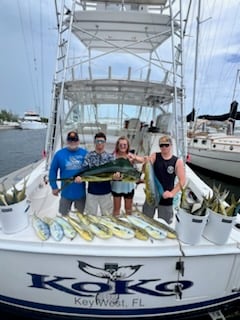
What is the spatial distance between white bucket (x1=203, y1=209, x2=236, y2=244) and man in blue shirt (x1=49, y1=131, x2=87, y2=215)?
154 cm

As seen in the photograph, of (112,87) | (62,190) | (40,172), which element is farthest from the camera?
(112,87)

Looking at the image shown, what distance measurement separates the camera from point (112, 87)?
574 centimetres

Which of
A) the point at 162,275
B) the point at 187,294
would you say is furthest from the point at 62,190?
the point at 187,294

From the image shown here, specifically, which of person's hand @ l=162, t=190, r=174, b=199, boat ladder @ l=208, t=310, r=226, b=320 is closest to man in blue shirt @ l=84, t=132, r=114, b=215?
person's hand @ l=162, t=190, r=174, b=199

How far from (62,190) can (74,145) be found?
55cm

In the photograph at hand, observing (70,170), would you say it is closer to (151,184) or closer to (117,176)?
(117,176)

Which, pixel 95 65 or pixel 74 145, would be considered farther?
pixel 95 65

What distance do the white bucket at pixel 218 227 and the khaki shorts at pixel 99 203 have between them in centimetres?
122

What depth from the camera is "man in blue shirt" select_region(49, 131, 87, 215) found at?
3.32m

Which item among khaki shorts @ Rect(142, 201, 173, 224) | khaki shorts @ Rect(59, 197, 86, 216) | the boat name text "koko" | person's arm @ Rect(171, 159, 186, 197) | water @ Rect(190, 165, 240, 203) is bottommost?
water @ Rect(190, 165, 240, 203)

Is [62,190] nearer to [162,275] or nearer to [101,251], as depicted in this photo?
[101,251]

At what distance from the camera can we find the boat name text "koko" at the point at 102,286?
2.40 metres

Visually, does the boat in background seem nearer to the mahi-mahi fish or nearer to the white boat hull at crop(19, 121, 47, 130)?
the white boat hull at crop(19, 121, 47, 130)

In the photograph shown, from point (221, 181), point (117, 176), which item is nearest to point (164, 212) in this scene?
point (117, 176)
